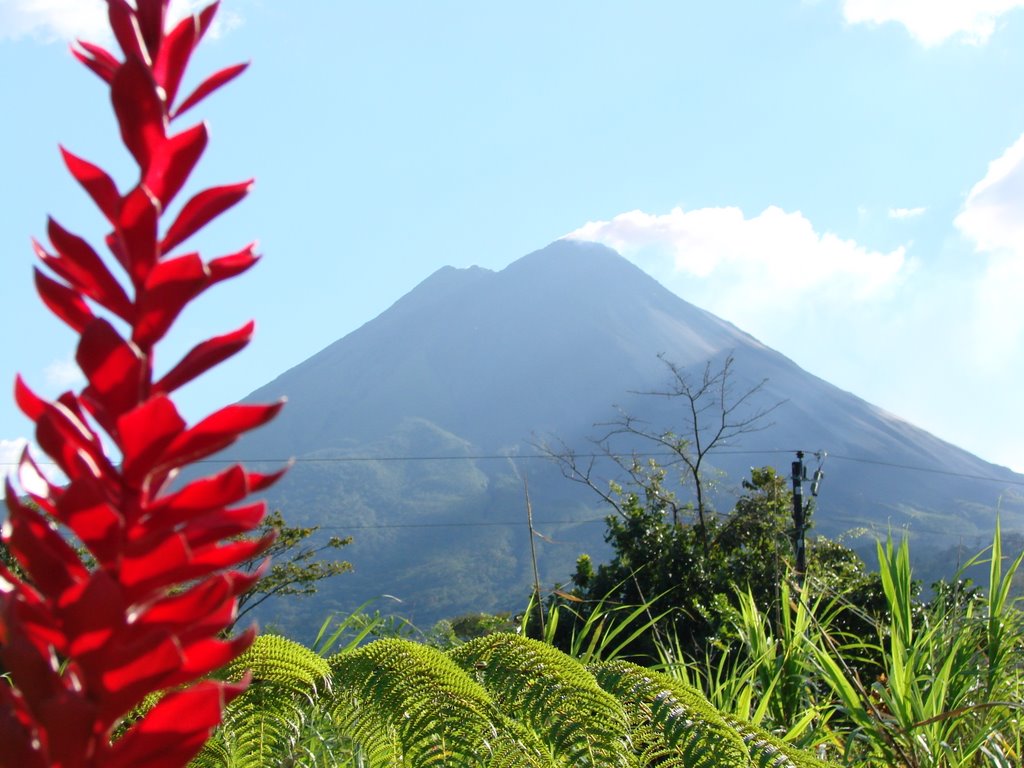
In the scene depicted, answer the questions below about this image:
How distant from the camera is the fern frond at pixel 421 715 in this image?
2.29 meters

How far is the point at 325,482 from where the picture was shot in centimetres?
14488

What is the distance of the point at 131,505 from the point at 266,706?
2324mm

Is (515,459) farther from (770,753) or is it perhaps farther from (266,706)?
(770,753)

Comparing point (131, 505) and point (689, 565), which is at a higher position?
point (131, 505)

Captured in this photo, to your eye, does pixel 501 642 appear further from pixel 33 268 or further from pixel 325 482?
pixel 325 482

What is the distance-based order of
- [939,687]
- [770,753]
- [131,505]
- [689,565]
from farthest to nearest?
[689,565] < [939,687] < [770,753] < [131,505]

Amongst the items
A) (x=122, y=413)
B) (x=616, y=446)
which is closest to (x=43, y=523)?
(x=122, y=413)

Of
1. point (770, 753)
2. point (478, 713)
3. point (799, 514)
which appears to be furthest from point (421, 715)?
point (799, 514)

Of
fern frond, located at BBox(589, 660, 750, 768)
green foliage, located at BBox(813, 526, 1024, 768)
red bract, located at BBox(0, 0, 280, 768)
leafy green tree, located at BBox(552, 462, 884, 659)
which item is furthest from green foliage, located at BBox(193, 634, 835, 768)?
leafy green tree, located at BBox(552, 462, 884, 659)

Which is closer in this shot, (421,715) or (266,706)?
(421,715)

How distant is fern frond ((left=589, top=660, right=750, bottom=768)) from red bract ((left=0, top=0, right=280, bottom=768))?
193 cm

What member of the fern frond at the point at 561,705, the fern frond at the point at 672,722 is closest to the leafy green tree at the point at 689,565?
the fern frond at the point at 672,722

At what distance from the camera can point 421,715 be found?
235 cm

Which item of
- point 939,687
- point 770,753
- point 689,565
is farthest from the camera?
point 689,565
